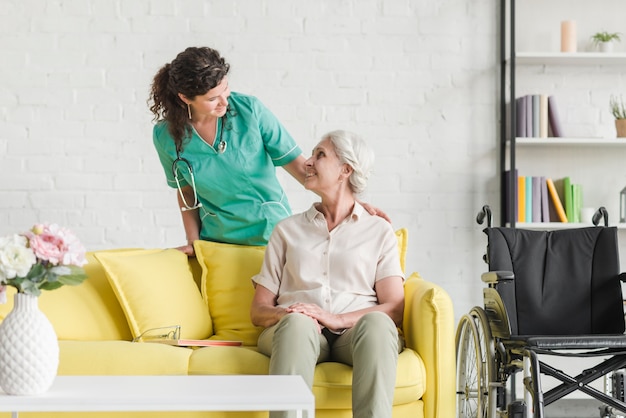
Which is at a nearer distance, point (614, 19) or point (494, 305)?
point (494, 305)

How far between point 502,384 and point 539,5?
7.69 ft

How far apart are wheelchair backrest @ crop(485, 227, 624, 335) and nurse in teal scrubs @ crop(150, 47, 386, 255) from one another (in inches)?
33.0

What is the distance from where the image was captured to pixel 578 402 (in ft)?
14.5

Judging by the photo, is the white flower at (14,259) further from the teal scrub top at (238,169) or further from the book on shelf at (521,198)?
the book on shelf at (521,198)

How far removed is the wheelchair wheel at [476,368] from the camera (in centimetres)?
278

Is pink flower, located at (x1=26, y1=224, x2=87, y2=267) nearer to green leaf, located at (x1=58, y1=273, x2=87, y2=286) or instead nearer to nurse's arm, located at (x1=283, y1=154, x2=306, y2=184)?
green leaf, located at (x1=58, y1=273, x2=87, y2=286)

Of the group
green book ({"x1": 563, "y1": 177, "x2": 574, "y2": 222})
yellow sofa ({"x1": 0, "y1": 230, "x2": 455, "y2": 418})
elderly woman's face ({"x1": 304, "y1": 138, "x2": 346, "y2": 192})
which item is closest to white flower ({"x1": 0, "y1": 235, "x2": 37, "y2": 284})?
yellow sofa ({"x1": 0, "y1": 230, "x2": 455, "y2": 418})

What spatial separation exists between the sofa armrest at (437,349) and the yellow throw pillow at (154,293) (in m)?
0.80

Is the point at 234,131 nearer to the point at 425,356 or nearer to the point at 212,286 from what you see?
the point at 212,286

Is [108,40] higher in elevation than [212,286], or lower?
higher

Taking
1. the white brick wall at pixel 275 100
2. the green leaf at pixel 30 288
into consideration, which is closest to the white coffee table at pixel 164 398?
the green leaf at pixel 30 288

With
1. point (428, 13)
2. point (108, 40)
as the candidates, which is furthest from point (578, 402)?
point (108, 40)

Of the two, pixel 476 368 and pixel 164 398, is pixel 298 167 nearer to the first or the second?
pixel 476 368

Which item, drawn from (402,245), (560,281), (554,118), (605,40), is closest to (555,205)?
(554,118)
